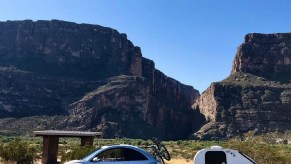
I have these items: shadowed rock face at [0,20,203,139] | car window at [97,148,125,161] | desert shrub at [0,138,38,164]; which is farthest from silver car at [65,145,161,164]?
shadowed rock face at [0,20,203,139]

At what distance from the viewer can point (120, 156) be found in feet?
50.4

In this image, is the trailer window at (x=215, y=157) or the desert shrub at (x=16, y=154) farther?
the desert shrub at (x=16, y=154)

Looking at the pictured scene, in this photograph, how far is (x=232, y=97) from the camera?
138000 millimetres

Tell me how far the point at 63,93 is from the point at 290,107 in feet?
227

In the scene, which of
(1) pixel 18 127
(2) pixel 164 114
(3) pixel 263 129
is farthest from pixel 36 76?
(3) pixel 263 129

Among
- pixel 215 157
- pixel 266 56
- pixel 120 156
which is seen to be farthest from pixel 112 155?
pixel 266 56

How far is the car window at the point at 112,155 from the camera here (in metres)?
15.2

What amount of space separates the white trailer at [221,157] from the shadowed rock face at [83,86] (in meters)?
96.6

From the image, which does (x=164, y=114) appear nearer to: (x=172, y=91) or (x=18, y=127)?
(x=172, y=91)

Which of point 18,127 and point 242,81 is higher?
A: point 242,81

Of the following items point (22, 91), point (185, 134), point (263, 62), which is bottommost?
point (185, 134)

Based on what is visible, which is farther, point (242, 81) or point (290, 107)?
point (242, 81)

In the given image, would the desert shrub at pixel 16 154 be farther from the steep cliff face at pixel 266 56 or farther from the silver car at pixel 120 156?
the steep cliff face at pixel 266 56

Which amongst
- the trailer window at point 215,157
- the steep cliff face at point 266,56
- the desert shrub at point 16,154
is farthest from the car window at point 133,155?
the steep cliff face at point 266,56
